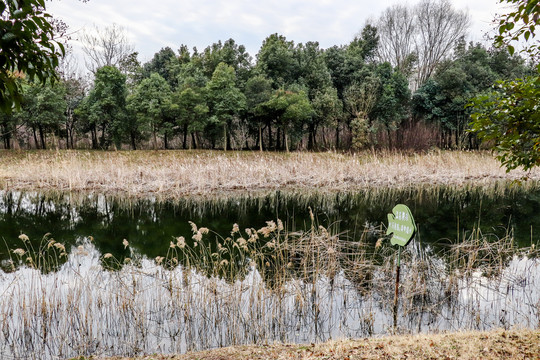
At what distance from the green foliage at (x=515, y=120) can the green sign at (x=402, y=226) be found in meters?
0.90

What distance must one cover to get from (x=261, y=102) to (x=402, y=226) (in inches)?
783

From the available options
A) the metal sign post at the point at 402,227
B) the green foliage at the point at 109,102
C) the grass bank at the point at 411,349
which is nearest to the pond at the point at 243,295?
the grass bank at the point at 411,349

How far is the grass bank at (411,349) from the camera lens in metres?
2.61

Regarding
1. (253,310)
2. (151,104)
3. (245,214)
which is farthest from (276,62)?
(253,310)

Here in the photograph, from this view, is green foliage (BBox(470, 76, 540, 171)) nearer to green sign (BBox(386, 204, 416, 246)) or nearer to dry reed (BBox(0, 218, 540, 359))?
green sign (BBox(386, 204, 416, 246))

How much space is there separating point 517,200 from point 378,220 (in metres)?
5.55

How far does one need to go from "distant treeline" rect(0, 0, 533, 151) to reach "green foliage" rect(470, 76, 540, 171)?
18719mm

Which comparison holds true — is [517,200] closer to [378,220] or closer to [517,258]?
[378,220]

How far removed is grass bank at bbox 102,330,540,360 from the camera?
261 cm

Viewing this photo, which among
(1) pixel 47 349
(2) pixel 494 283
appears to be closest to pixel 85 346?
(1) pixel 47 349

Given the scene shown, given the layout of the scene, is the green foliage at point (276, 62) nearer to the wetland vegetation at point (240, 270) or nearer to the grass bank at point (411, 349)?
the wetland vegetation at point (240, 270)

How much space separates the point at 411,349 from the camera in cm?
274

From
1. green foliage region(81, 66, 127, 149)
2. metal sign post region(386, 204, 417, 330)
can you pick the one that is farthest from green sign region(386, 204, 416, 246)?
green foliage region(81, 66, 127, 149)

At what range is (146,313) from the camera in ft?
13.0
